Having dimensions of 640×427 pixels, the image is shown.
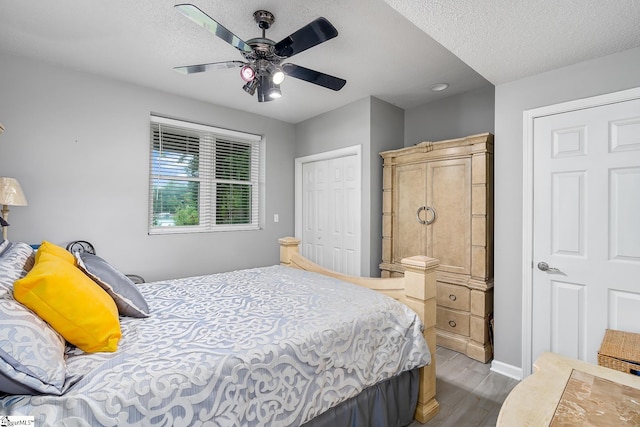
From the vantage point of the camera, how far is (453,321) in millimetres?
2896

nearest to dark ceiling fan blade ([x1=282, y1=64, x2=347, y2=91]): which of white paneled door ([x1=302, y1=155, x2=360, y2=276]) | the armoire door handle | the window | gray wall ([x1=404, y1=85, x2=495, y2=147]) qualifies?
white paneled door ([x1=302, y1=155, x2=360, y2=276])

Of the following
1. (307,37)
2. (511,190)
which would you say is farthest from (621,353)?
(307,37)

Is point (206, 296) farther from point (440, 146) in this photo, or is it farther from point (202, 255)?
point (440, 146)

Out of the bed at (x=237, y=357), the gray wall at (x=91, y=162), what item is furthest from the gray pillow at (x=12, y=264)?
the gray wall at (x=91, y=162)

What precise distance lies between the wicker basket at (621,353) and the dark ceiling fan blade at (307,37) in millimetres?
2286

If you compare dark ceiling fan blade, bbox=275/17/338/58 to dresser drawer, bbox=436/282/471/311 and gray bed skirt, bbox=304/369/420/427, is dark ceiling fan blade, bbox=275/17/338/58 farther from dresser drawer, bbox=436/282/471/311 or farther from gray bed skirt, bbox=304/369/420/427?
dresser drawer, bbox=436/282/471/311

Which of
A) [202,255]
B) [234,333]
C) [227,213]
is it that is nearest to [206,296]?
[234,333]

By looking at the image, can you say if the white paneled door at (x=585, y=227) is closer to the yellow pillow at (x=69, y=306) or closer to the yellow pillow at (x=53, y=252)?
the yellow pillow at (x=69, y=306)

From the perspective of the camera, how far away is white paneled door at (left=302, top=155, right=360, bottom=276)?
3.71 metres

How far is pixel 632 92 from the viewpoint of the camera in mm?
1876

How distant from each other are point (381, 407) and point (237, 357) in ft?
2.97

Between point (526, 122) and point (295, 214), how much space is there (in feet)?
9.95

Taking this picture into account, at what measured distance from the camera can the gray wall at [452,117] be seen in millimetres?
3188

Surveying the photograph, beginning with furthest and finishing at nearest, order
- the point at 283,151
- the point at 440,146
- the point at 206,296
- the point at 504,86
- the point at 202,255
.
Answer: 1. the point at 283,151
2. the point at 202,255
3. the point at 440,146
4. the point at 504,86
5. the point at 206,296
